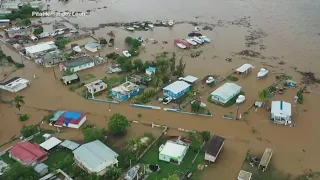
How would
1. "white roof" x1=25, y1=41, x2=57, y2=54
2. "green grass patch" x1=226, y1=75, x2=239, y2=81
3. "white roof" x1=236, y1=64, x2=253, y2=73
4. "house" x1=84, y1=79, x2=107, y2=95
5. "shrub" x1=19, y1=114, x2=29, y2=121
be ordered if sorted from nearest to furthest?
"shrub" x1=19, y1=114, x2=29, y2=121, "house" x1=84, y1=79, x2=107, y2=95, "green grass patch" x1=226, y1=75, x2=239, y2=81, "white roof" x1=236, y1=64, x2=253, y2=73, "white roof" x1=25, y1=41, x2=57, y2=54

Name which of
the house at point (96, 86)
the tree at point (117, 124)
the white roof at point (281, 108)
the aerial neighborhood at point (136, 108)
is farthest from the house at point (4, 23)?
the white roof at point (281, 108)

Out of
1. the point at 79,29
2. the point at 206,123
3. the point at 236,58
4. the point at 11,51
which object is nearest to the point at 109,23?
the point at 79,29

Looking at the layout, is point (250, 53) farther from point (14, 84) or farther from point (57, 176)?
point (57, 176)

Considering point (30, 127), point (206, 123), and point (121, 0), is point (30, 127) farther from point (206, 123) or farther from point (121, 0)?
point (121, 0)

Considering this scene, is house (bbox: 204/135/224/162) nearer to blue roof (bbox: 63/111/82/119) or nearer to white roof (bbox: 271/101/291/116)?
white roof (bbox: 271/101/291/116)

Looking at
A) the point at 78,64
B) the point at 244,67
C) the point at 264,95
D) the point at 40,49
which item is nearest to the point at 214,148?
the point at 264,95

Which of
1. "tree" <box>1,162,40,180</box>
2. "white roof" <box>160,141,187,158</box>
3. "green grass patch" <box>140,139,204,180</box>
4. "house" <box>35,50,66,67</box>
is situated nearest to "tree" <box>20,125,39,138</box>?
"tree" <box>1,162,40,180</box>

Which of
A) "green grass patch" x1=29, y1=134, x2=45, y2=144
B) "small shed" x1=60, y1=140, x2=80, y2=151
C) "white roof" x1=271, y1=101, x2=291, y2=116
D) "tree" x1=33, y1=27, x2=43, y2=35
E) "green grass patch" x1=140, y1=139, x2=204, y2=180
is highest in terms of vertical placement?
"tree" x1=33, y1=27, x2=43, y2=35

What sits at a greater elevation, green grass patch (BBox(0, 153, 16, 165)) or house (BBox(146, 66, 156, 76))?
house (BBox(146, 66, 156, 76))
